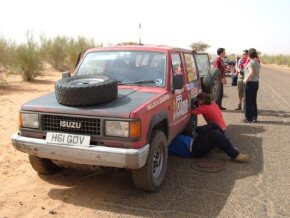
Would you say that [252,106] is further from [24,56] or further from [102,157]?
[24,56]

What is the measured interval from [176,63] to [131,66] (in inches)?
32.0

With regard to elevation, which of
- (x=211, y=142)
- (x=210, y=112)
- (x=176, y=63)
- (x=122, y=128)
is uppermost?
(x=176, y=63)

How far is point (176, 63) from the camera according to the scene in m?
6.33

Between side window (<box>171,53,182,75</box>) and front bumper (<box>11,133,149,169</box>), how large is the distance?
1.89 metres

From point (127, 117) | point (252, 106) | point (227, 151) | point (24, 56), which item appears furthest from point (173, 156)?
point (24, 56)

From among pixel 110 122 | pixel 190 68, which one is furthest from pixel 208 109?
pixel 110 122

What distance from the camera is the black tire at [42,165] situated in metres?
5.47

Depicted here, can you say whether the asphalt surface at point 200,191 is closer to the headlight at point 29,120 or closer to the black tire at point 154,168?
the black tire at point 154,168

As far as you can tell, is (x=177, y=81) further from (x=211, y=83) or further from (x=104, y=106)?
(x=211, y=83)

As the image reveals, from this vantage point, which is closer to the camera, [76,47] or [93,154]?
[93,154]

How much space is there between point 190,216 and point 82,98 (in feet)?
6.09

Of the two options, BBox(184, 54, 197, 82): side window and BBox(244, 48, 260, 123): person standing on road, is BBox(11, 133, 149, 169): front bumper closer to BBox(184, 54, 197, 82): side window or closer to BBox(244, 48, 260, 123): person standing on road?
BBox(184, 54, 197, 82): side window

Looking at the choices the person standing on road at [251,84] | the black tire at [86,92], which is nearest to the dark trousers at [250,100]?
the person standing on road at [251,84]

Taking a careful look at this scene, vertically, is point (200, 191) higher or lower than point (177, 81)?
lower
